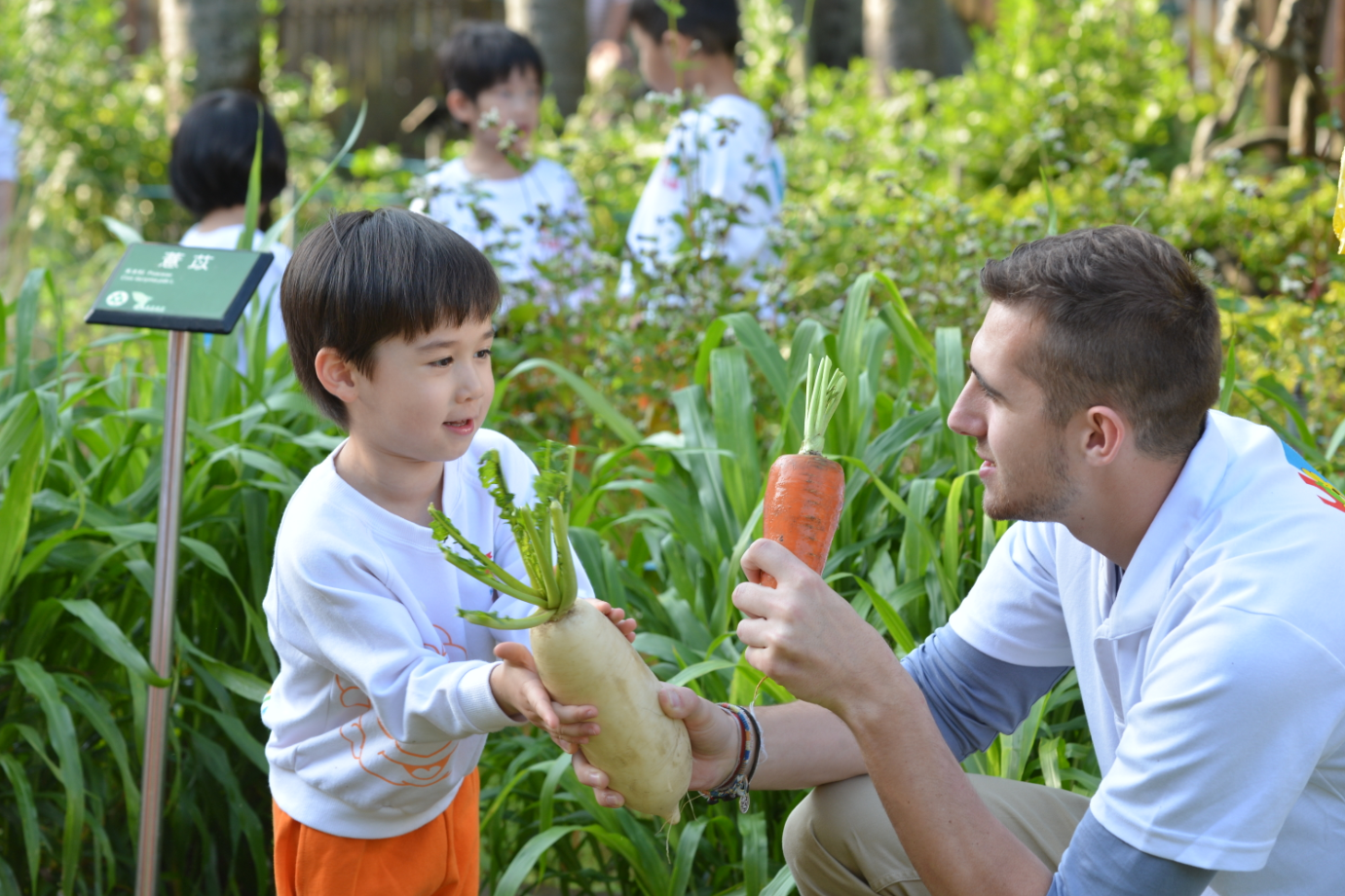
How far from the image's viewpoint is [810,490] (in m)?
1.72

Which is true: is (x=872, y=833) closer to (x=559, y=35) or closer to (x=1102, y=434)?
(x=1102, y=434)

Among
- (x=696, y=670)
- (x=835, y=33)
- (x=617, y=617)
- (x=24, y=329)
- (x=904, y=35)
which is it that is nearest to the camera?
(x=617, y=617)

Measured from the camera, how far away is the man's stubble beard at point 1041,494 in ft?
5.19

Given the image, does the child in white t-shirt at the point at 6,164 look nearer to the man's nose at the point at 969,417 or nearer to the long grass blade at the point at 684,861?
the long grass blade at the point at 684,861

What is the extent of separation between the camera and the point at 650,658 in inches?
91.0

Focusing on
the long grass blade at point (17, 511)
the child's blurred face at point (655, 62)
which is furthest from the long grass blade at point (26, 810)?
the child's blurred face at point (655, 62)

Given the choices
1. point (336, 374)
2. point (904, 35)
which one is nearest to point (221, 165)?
point (336, 374)

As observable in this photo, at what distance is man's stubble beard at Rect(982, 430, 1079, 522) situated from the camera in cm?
158

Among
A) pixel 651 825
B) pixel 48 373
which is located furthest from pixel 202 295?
pixel 651 825

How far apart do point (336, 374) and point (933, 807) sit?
3.27ft

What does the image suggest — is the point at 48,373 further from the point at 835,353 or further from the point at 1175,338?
the point at 1175,338

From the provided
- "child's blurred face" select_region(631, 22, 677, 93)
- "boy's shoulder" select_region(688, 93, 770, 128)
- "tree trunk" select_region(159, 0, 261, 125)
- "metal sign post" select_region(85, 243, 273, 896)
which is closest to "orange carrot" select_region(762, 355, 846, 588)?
"metal sign post" select_region(85, 243, 273, 896)

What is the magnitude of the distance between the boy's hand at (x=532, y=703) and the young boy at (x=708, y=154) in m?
1.77

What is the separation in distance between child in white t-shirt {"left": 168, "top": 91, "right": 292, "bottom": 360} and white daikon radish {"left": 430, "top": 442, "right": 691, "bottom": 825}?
2.22 metres
